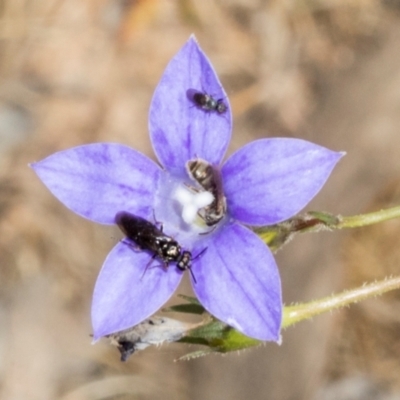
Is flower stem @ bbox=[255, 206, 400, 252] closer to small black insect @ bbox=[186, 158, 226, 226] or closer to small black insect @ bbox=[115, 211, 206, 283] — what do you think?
small black insect @ bbox=[186, 158, 226, 226]

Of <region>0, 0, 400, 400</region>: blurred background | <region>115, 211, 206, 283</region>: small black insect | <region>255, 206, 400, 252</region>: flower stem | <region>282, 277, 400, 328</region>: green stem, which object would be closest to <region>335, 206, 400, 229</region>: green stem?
<region>255, 206, 400, 252</region>: flower stem

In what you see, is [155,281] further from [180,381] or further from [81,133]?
[81,133]

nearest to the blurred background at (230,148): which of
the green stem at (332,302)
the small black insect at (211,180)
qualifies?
the green stem at (332,302)

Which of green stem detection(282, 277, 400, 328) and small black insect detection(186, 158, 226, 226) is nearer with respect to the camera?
small black insect detection(186, 158, 226, 226)

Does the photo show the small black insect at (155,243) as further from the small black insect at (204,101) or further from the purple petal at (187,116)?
the small black insect at (204,101)

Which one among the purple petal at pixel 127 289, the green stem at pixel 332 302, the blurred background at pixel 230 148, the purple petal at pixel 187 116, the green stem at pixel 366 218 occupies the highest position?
the purple petal at pixel 187 116

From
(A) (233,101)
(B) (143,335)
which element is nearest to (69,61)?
(A) (233,101)
